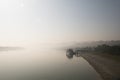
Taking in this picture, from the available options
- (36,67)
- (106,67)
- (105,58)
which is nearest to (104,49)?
(105,58)

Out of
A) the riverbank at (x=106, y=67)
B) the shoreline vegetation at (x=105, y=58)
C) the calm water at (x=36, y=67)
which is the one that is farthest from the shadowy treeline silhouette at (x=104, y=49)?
the calm water at (x=36, y=67)

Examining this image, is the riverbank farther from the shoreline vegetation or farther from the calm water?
the calm water

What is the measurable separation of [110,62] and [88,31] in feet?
3.32

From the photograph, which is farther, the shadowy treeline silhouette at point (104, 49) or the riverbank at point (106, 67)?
the shadowy treeline silhouette at point (104, 49)

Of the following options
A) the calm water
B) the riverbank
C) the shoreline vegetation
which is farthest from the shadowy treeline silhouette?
the calm water

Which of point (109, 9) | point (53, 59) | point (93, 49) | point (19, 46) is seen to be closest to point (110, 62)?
point (93, 49)

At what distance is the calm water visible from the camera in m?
5.23

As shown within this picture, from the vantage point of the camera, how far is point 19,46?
5438 millimetres

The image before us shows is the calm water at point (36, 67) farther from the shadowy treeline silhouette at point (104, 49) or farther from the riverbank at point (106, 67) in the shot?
the shadowy treeline silhouette at point (104, 49)

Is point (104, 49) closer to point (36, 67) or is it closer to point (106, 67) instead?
point (106, 67)

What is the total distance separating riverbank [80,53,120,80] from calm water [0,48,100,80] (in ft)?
0.60

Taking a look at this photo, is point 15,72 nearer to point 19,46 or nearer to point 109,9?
point 19,46

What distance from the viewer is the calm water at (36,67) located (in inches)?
206

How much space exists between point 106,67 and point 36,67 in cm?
180
